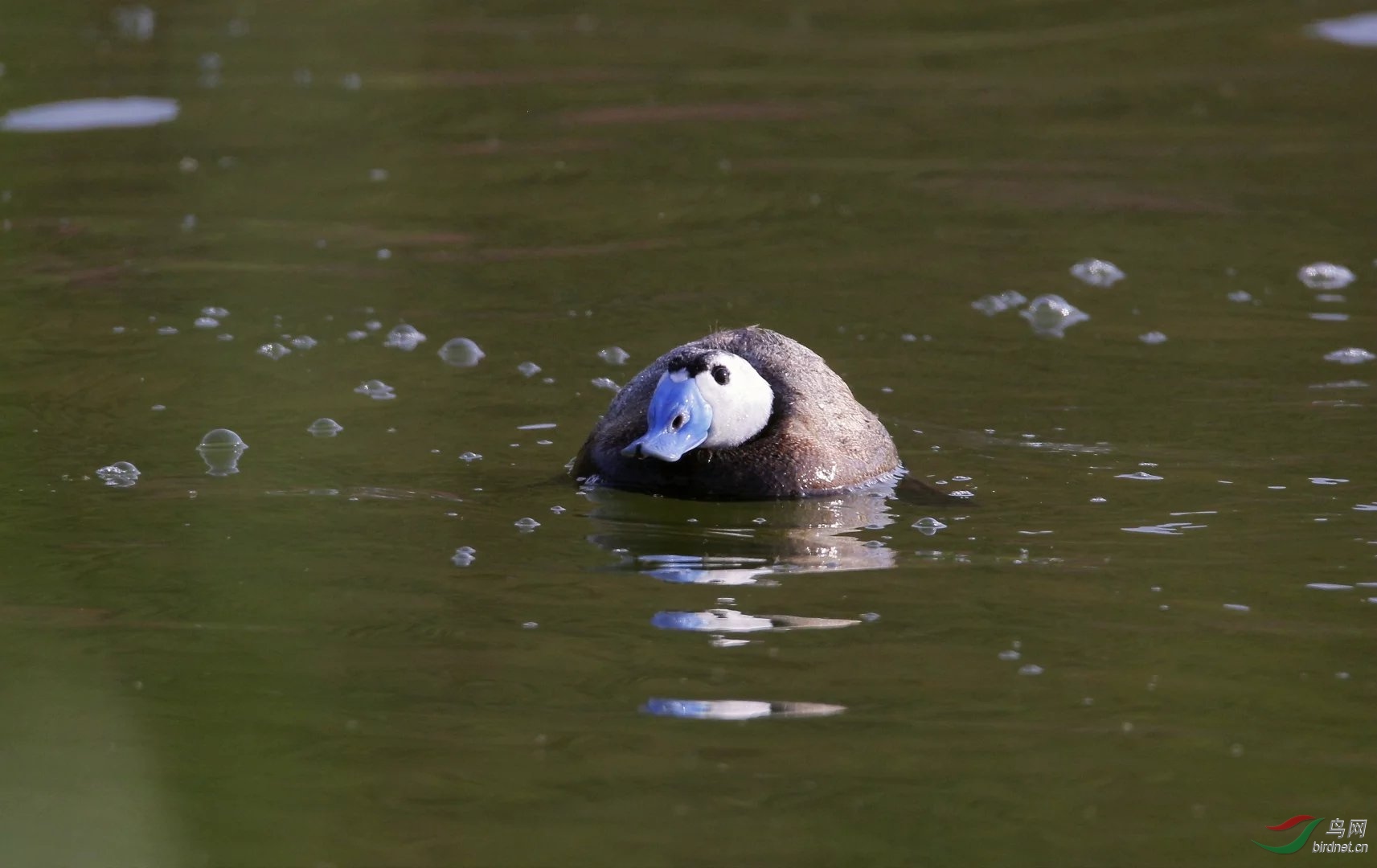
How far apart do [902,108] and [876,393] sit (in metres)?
5.73

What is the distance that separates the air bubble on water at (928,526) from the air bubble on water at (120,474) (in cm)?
266

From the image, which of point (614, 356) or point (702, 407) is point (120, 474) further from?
point (614, 356)

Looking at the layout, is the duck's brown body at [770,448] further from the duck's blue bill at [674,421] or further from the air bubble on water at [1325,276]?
the air bubble on water at [1325,276]

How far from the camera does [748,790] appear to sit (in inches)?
157

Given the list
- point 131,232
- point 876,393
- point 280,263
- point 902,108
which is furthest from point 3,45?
point 876,393

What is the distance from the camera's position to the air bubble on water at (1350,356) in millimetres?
7938

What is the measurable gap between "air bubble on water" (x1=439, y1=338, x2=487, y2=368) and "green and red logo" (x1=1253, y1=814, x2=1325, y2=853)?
4920 millimetres

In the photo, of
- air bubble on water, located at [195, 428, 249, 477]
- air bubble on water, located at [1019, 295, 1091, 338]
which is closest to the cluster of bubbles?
air bubble on water, located at [1019, 295, 1091, 338]

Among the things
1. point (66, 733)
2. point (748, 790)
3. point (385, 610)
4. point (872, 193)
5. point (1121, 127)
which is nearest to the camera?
point (748, 790)

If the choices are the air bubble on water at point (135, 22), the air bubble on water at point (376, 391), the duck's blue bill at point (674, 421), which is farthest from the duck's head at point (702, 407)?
the air bubble on water at point (135, 22)

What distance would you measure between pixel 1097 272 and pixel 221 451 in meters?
4.73

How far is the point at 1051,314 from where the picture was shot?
8859mm

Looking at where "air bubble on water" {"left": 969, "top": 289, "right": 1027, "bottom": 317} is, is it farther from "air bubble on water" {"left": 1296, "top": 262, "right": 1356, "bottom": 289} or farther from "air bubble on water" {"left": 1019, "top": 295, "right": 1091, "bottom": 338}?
"air bubble on water" {"left": 1296, "top": 262, "right": 1356, "bottom": 289}

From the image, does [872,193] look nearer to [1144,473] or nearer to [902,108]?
[902,108]
